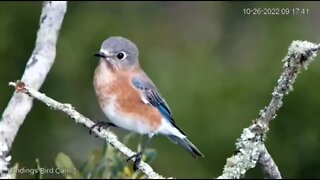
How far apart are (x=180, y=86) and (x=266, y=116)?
105 inches

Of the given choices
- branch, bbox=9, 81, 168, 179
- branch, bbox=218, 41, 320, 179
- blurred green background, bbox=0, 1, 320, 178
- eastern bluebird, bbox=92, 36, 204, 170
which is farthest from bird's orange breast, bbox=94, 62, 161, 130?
blurred green background, bbox=0, 1, 320, 178

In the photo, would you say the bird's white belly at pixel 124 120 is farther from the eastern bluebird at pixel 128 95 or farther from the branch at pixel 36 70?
the branch at pixel 36 70

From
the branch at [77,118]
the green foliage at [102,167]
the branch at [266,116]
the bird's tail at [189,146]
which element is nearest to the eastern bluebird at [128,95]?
the bird's tail at [189,146]

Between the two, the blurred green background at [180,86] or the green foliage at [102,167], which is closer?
the green foliage at [102,167]

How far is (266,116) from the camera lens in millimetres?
2469

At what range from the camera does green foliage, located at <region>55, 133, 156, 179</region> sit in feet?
10.8

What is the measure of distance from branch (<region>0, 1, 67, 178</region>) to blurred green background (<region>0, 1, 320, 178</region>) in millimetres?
1561

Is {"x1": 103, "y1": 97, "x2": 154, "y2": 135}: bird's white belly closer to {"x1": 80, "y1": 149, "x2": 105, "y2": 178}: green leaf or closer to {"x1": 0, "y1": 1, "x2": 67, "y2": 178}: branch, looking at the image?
{"x1": 80, "y1": 149, "x2": 105, "y2": 178}: green leaf

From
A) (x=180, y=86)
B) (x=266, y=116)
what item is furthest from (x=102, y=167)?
(x=180, y=86)

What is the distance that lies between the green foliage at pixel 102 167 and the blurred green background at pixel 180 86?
1.33 metres

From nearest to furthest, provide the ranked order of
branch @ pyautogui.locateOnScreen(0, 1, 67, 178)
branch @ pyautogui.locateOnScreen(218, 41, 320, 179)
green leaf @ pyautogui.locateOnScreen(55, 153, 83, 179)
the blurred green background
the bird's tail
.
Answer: branch @ pyautogui.locateOnScreen(218, 41, 320, 179) < branch @ pyautogui.locateOnScreen(0, 1, 67, 178) < green leaf @ pyautogui.locateOnScreen(55, 153, 83, 179) < the bird's tail < the blurred green background

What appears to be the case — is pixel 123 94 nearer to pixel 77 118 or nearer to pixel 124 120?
pixel 124 120

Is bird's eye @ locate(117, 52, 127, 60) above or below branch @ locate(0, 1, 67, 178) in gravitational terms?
above

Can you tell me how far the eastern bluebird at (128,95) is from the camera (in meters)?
3.45
